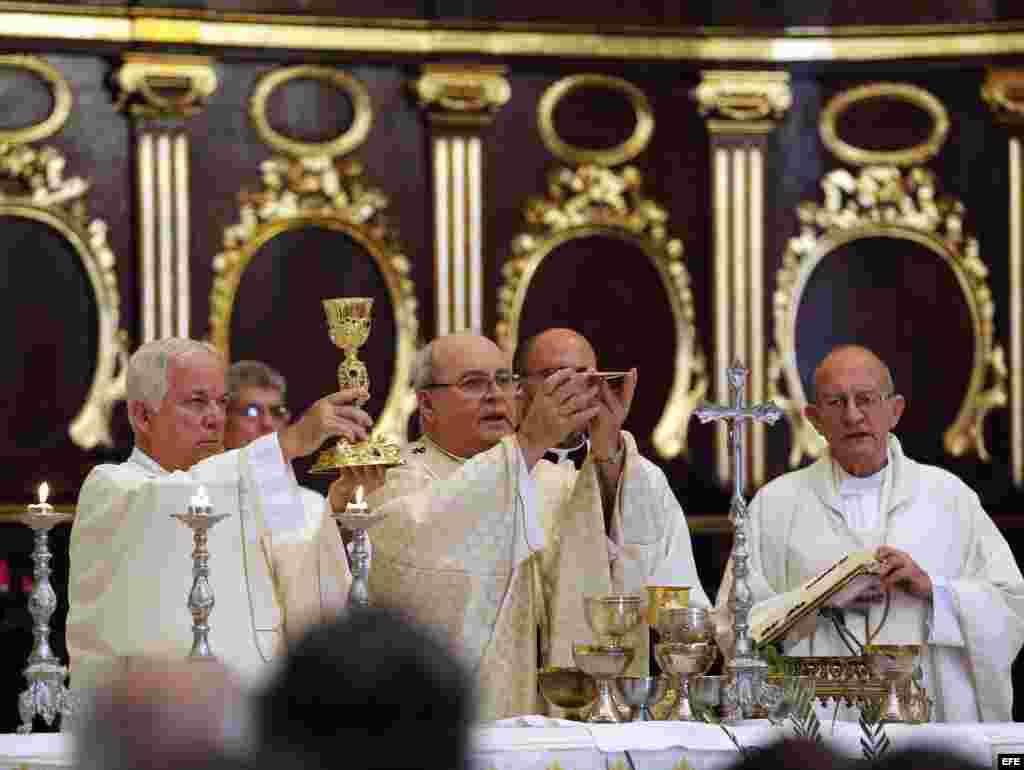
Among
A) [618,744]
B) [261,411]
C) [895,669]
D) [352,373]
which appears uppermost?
[352,373]

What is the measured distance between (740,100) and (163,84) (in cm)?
254

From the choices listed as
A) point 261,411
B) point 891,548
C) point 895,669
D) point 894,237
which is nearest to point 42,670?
point 895,669

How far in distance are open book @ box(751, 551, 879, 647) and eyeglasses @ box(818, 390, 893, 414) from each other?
2.44ft

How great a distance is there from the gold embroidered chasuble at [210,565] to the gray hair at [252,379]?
256cm

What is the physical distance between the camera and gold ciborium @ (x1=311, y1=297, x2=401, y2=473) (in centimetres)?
634

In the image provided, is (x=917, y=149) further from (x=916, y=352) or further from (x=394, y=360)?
(x=394, y=360)

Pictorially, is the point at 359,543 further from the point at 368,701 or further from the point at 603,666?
the point at 368,701

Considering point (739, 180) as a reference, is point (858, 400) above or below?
below

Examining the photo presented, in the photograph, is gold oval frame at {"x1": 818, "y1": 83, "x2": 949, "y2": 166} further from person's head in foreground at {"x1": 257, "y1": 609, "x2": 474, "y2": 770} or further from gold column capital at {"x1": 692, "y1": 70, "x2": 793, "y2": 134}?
person's head in foreground at {"x1": 257, "y1": 609, "x2": 474, "y2": 770}

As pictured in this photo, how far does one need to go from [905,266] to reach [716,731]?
5.33 m

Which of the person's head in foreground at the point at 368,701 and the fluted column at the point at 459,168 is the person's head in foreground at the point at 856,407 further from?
the person's head in foreground at the point at 368,701

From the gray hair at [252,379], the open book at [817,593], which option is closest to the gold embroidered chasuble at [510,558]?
the open book at [817,593]

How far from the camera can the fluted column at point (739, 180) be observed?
417 inches

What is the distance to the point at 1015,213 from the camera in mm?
10672
